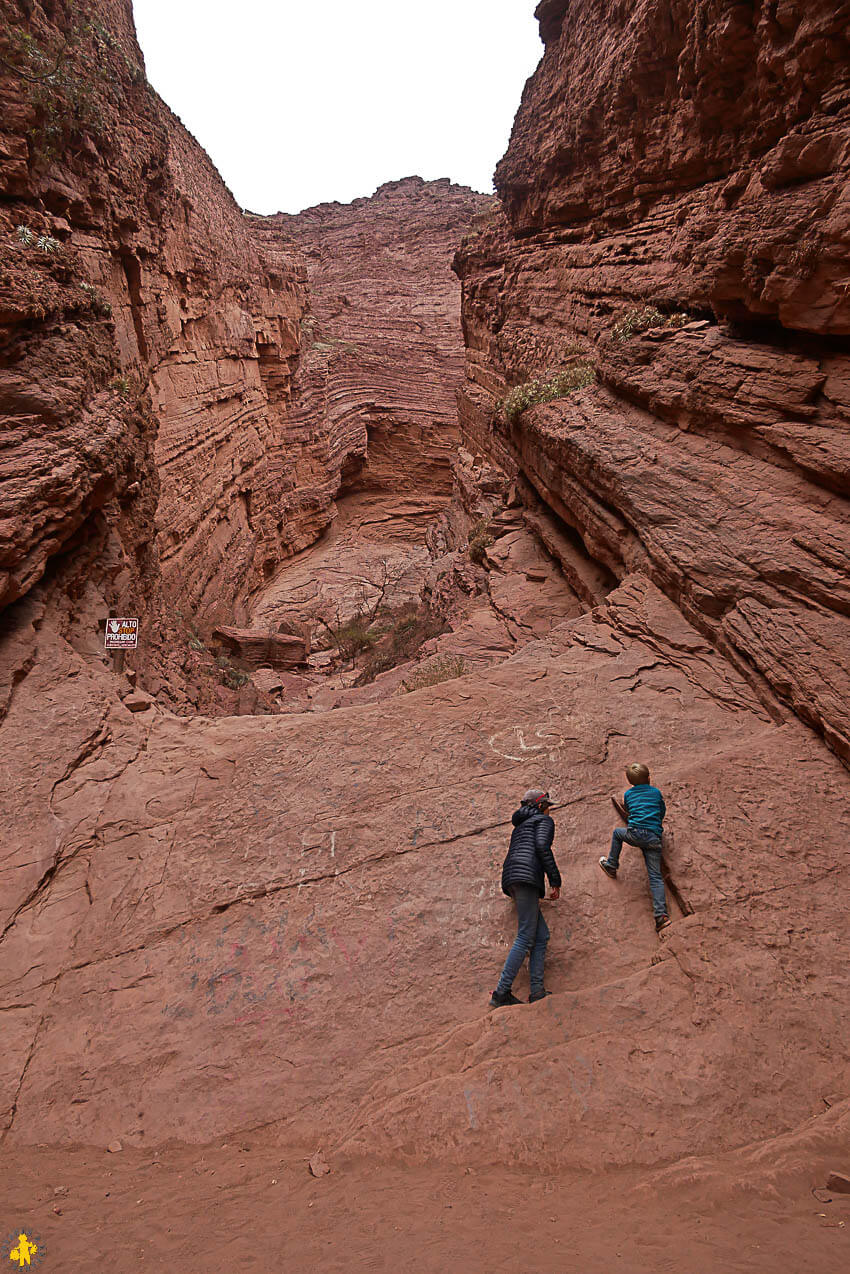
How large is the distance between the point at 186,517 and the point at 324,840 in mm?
12652

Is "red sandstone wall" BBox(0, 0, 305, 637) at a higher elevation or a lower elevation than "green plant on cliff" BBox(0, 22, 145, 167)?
lower

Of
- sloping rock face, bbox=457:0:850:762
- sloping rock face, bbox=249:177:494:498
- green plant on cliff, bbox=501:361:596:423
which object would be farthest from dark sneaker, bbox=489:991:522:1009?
sloping rock face, bbox=249:177:494:498

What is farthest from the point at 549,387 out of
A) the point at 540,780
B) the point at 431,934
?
the point at 431,934

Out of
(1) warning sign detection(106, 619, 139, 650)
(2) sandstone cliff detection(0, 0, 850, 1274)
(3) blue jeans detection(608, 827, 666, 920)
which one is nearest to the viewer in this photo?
(2) sandstone cliff detection(0, 0, 850, 1274)

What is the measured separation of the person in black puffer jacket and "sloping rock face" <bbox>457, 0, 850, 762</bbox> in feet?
8.06

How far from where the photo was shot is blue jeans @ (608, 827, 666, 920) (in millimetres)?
4137

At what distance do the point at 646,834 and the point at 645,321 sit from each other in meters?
7.10

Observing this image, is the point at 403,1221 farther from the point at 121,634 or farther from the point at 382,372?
the point at 382,372

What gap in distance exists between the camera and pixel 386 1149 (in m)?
3.13

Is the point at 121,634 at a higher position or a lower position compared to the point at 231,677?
higher

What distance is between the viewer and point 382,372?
29469 mm

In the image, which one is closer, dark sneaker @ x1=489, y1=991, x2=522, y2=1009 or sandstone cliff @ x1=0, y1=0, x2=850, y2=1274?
sandstone cliff @ x1=0, y1=0, x2=850, y2=1274

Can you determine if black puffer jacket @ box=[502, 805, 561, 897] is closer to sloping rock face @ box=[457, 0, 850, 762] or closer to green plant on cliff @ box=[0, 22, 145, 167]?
sloping rock face @ box=[457, 0, 850, 762]

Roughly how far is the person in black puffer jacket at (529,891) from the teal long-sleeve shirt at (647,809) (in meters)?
0.63
